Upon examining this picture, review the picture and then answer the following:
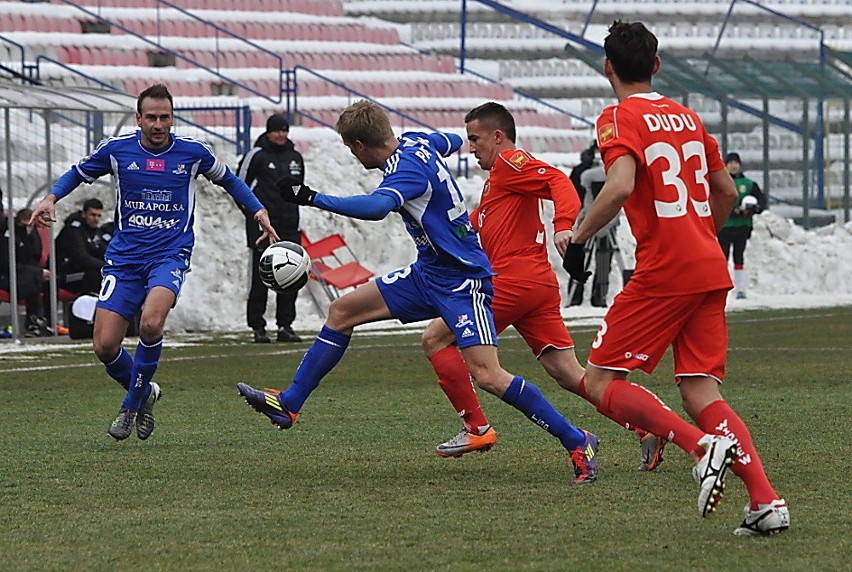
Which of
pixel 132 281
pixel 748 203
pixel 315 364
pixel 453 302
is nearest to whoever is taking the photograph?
pixel 453 302

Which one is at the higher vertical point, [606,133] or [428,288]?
[606,133]

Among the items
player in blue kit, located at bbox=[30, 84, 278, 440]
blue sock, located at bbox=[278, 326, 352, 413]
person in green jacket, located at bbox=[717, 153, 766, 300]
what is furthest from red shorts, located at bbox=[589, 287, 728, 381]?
person in green jacket, located at bbox=[717, 153, 766, 300]

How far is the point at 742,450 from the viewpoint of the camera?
596cm

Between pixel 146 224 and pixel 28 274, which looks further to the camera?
pixel 28 274

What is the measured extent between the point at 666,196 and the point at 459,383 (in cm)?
219

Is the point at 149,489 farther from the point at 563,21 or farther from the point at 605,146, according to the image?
the point at 563,21

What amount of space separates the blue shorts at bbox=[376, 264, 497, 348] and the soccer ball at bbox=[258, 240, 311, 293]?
648mm

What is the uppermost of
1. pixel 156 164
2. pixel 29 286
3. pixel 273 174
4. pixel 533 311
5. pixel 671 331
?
pixel 156 164

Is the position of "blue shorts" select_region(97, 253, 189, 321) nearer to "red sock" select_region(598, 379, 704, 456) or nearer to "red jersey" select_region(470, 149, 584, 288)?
"red jersey" select_region(470, 149, 584, 288)

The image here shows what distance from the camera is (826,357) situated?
45.4 feet

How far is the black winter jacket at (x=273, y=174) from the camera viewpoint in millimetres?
16156

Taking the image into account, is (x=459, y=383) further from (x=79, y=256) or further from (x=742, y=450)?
(x=79, y=256)

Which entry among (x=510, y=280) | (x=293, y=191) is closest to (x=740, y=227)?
(x=510, y=280)

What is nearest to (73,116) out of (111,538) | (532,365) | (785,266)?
(785,266)
